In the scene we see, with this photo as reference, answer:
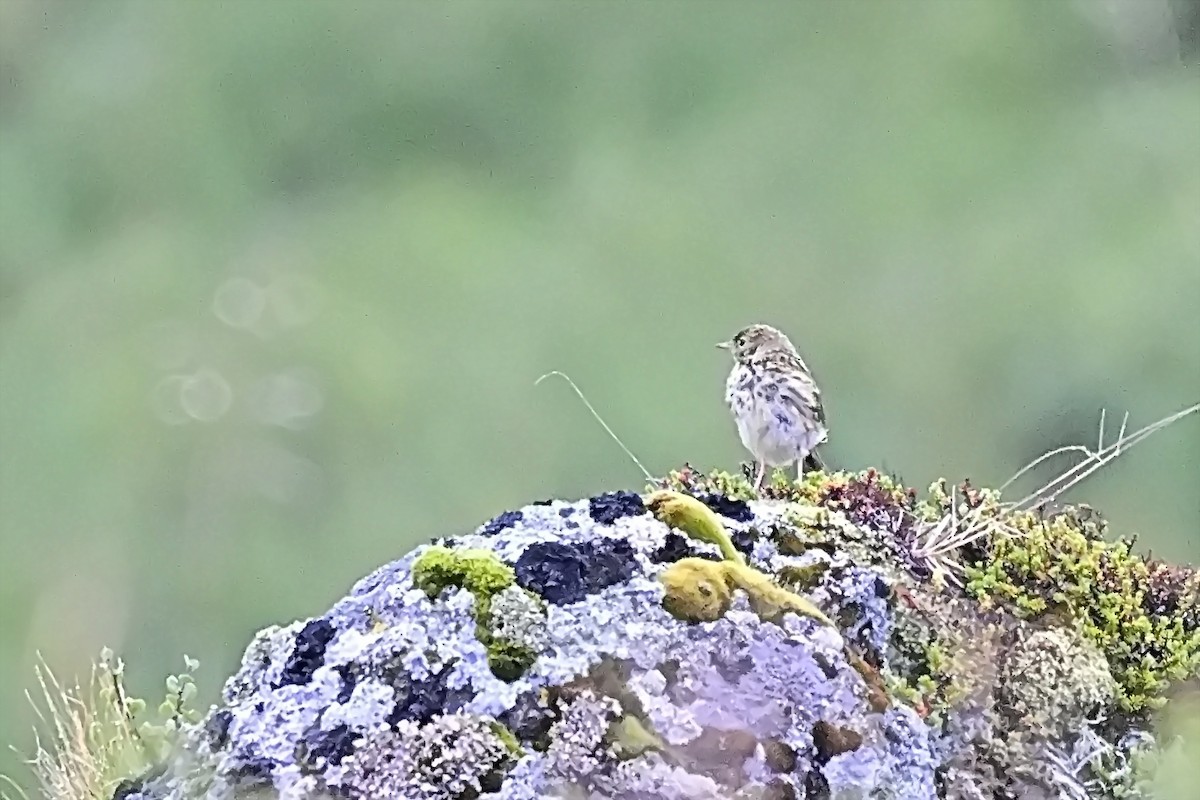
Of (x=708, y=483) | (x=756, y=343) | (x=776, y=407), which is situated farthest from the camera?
(x=756, y=343)

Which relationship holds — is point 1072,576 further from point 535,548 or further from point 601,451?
point 601,451

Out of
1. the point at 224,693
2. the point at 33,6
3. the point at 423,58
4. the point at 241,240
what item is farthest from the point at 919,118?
the point at 224,693

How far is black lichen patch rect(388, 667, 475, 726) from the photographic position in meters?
1.49

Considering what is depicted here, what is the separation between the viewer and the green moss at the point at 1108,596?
1923 millimetres

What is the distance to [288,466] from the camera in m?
3.37

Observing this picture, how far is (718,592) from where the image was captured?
1.63 meters

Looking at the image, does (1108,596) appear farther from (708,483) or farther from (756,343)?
(756,343)

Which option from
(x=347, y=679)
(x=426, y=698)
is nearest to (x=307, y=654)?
(x=347, y=679)

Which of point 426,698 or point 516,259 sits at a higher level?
point 516,259

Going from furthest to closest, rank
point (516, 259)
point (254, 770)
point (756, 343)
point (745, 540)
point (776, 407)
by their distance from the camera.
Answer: point (516, 259) → point (756, 343) → point (776, 407) → point (745, 540) → point (254, 770)

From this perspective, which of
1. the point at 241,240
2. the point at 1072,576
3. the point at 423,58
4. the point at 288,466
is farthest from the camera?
the point at 423,58

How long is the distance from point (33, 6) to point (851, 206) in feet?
8.51

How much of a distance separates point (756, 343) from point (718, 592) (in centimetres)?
115

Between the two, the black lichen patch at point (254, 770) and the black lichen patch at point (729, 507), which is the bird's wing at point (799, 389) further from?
the black lichen patch at point (254, 770)
